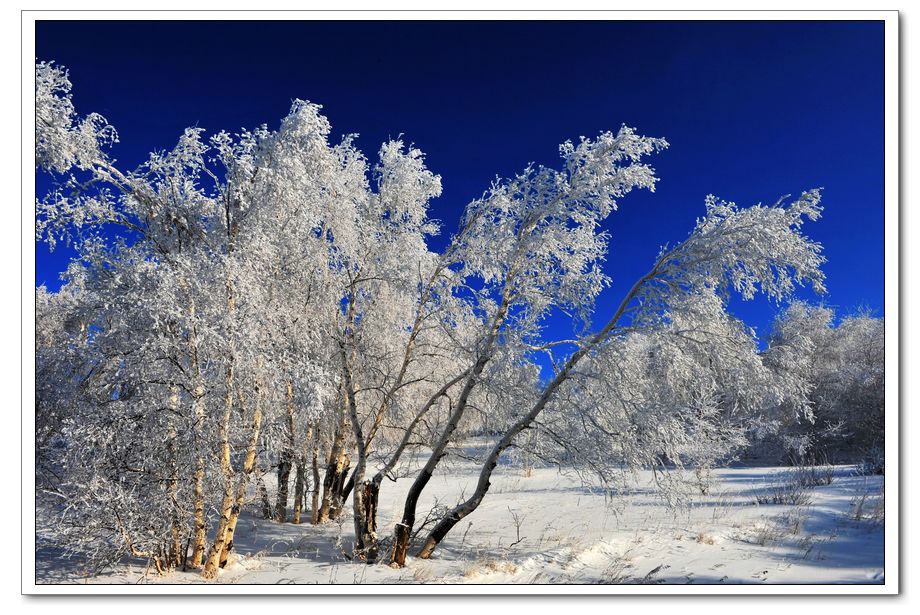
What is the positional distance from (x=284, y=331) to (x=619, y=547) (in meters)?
4.30

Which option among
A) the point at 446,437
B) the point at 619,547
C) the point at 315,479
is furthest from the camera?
the point at 315,479

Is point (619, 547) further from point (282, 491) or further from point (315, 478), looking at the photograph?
point (282, 491)

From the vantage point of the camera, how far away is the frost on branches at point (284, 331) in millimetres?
4238

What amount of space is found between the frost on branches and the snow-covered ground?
0.46 meters

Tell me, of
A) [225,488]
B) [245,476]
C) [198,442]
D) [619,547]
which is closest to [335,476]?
[245,476]

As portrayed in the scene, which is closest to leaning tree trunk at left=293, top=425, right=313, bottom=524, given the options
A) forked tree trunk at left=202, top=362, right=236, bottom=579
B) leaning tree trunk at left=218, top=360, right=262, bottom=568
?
leaning tree trunk at left=218, top=360, right=262, bottom=568

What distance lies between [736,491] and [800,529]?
3304 millimetres

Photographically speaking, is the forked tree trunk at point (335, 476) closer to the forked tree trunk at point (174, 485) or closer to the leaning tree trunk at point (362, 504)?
the leaning tree trunk at point (362, 504)

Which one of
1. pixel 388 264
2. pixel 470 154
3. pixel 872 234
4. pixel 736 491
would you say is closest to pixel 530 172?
pixel 470 154

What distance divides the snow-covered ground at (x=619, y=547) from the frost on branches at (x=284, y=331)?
46 centimetres

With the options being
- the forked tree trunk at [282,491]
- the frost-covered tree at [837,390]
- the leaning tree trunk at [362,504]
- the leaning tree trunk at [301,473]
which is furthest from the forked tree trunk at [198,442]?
the frost-covered tree at [837,390]

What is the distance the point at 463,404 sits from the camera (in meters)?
5.36

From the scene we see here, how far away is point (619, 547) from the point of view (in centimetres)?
534

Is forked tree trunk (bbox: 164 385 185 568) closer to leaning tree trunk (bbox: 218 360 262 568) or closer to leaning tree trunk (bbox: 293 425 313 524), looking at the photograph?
leaning tree trunk (bbox: 218 360 262 568)
